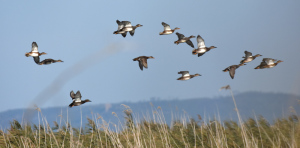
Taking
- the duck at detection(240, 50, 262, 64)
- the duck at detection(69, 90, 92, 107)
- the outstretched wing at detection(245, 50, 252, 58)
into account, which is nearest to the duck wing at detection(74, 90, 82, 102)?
the duck at detection(69, 90, 92, 107)

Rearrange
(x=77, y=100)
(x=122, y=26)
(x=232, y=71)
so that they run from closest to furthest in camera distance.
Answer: (x=232, y=71), (x=77, y=100), (x=122, y=26)

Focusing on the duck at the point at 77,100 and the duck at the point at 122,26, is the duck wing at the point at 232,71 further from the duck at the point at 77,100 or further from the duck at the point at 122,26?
the duck at the point at 77,100

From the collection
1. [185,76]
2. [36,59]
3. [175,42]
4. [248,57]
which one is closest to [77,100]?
[36,59]

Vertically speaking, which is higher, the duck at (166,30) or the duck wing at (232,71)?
the duck at (166,30)

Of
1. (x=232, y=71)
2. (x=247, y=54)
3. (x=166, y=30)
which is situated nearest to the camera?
(x=232, y=71)

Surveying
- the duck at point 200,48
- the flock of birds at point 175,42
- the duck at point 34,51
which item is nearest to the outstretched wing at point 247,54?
the flock of birds at point 175,42

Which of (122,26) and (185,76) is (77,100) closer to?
(122,26)

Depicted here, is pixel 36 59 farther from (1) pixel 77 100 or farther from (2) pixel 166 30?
(2) pixel 166 30

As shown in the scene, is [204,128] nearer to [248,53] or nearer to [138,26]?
[248,53]

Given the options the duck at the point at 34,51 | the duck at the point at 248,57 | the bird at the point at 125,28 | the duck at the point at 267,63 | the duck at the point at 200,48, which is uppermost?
the bird at the point at 125,28

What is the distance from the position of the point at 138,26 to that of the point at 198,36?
2.00m

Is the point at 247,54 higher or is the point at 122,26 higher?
the point at 122,26

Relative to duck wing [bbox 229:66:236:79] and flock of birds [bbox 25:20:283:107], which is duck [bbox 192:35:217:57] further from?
duck wing [bbox 229:66:236:79]

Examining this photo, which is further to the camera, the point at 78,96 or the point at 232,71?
the point at 78,96
